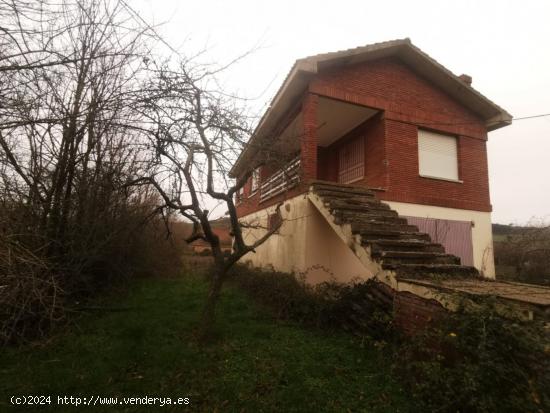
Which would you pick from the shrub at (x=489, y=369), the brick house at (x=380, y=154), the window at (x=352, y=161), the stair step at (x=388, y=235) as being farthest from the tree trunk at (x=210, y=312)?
the window at (x=352, y=161)

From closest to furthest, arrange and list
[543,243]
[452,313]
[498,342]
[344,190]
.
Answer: [498,342], [452,313], [344,190], [543,243]

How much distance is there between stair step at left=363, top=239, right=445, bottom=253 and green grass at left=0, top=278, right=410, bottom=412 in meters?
1.52

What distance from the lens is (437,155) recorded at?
30.4ft

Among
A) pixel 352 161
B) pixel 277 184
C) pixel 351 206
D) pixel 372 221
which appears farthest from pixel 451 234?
pixel 277 184

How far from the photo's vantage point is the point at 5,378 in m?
3.64

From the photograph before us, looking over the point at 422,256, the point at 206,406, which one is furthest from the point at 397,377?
the point at 206,406

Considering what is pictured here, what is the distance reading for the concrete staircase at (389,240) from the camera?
4.53 metres

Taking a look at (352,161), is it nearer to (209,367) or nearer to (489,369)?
(209,367)

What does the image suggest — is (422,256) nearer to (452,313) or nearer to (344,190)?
(452,313)

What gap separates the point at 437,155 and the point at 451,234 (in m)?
2.44

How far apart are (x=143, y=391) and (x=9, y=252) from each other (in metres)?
2.10

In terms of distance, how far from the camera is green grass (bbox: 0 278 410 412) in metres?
3.28

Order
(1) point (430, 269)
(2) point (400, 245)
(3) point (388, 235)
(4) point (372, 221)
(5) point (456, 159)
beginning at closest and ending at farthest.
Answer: (1) point (430, 269) → (2) point (400, 245) → (3) point (388, 235) → (4) point (372, 221) → (5) point (456, 159)

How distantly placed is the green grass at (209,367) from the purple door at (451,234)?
5.03m
